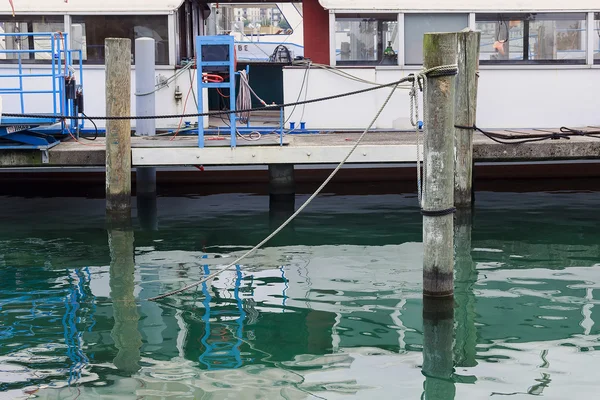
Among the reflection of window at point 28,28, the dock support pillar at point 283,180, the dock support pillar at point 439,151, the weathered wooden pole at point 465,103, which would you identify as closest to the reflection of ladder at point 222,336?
the dock support pillar at point 439,151

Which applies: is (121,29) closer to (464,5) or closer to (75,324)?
(464,5)

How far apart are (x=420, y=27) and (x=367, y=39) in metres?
0.80

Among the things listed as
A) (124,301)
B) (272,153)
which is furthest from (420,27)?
(124,301)

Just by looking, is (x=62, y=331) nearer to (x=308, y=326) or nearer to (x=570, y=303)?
(x=308, y=326)

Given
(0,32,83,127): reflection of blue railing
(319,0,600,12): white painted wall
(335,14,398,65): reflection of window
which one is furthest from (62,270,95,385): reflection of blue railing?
(319,0,600,12): white painted wall

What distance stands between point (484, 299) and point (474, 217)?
4037mm

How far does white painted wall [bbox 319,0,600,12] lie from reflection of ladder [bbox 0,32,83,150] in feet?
12.4

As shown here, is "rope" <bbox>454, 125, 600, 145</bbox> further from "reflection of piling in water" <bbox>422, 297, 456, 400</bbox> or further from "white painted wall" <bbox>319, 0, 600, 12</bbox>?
"reflection of piling in water" <bbox>422, 297, 456, 400</bbox>

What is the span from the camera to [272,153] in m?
11.2

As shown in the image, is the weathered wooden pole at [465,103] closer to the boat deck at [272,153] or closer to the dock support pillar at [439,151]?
the boat deck at [272,153]

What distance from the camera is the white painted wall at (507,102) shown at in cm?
1309

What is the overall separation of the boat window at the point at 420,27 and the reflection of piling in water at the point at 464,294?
2658 millimetres

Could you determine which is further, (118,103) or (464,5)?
(464,5)

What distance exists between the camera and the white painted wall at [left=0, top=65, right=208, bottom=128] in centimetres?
1308
